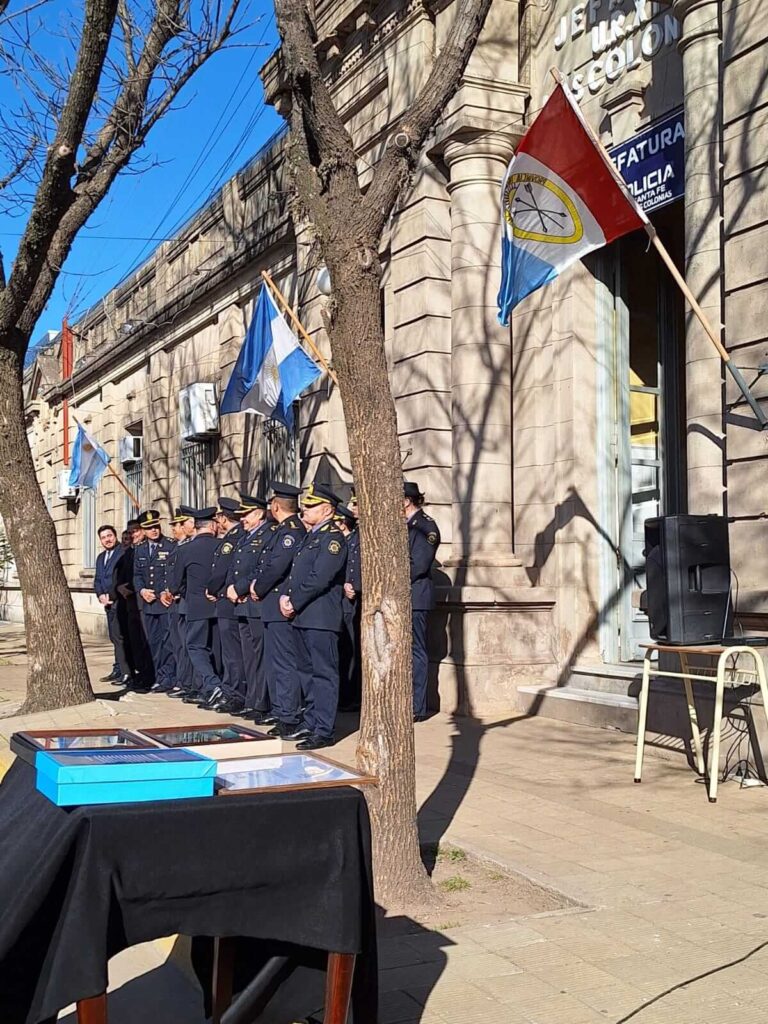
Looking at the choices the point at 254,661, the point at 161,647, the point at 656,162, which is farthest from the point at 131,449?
the point at 656,162

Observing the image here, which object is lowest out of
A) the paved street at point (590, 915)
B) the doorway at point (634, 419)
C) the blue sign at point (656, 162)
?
the paved street at point (590, 915)

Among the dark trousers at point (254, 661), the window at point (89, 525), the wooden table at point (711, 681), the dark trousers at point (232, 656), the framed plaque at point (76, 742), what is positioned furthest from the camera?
the window at point (89, 525)

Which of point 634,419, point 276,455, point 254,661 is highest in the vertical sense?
point 276,455

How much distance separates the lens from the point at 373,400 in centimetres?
532

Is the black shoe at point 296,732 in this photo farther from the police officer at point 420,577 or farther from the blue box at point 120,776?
the blue box at point 120,776

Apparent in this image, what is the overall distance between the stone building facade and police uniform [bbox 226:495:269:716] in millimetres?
1821

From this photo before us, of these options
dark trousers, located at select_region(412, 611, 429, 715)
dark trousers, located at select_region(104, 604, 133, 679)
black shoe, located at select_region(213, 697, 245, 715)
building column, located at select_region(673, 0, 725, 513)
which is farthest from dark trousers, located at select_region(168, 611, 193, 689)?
building column, located at select_region(673, 0, 725, 513)

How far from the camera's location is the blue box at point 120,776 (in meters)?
3.01

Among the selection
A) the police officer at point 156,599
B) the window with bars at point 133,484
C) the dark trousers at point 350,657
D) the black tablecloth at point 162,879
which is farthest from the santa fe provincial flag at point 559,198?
the window with bars at point 133,484

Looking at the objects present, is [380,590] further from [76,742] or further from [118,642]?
[118,642]

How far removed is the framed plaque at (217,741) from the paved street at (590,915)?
1.05m

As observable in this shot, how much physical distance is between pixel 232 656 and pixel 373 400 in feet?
25.6

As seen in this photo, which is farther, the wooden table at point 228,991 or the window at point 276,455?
the window at point 276,455

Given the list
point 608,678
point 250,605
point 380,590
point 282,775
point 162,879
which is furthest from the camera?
point 250,605
